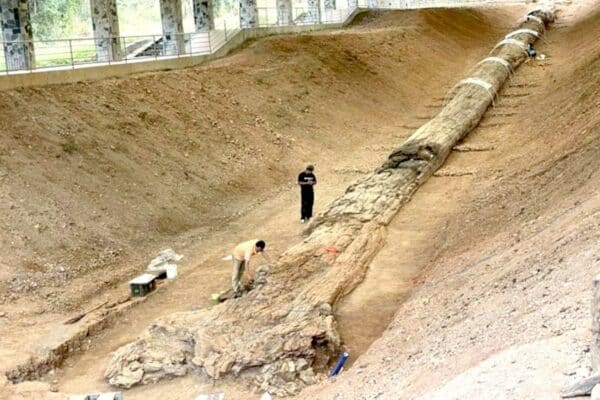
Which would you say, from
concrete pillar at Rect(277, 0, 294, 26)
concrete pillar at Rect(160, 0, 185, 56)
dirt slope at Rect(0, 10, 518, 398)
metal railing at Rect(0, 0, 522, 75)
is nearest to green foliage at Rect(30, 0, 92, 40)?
metal railing at Rect(0, 0, 522, 75)

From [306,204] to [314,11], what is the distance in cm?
2931

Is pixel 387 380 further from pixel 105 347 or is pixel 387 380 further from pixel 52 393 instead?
pixel 105 347

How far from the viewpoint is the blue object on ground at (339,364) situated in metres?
8.09

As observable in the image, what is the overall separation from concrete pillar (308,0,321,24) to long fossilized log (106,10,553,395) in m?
29.8

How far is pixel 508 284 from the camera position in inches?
296

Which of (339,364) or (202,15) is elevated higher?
(202,15)

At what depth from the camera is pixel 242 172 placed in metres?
18.0

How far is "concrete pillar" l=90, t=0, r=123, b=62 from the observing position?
910 inches

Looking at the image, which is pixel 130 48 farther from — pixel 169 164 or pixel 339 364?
pixel 339 364

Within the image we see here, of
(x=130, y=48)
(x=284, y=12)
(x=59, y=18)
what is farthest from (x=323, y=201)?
(x=59, y=18)

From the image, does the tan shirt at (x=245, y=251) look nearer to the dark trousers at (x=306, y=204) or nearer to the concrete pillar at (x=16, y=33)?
the dark trousers at (x=306, y=204)

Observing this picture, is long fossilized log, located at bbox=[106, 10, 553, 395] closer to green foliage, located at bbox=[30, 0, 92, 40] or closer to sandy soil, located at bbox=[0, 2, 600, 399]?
sandy soil, located at bbox=[0, 2, 600, 399]

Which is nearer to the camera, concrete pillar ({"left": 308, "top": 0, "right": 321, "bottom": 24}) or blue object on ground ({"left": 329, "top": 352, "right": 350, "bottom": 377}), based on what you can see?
blue object on ground ({"left": 329, "top": 352, "right": 350, "bottom": 377})

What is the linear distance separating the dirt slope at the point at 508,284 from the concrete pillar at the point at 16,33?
12305mm
